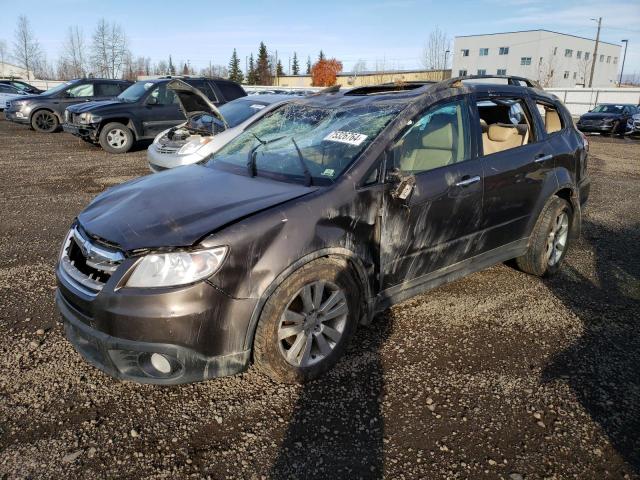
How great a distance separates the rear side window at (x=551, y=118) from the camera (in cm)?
469

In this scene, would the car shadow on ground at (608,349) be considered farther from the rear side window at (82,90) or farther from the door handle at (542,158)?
the rear side window at (82,90)

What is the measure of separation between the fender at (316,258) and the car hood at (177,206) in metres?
0.36

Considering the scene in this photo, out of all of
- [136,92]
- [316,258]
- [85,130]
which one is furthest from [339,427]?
[136,92]

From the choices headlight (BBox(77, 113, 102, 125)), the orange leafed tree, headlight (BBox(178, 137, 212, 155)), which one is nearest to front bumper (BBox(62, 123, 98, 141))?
headlight (BBox(77, 113, 102, 125))

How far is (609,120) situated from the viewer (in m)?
21.1

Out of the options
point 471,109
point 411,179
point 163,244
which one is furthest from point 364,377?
point 471,109

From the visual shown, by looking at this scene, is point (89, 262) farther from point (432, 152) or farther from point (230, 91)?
point (230, 91)

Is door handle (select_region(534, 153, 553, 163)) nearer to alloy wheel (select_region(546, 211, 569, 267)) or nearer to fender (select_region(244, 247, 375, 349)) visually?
alloy wheel (select_region(546, 211, 569, 267))

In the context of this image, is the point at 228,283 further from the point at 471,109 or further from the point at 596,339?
the point at 596,339

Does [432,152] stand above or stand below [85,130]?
above

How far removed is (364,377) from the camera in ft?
10.0

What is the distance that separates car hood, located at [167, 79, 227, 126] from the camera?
267 inches

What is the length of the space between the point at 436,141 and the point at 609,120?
21376mm

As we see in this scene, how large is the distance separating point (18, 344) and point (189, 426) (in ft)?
5.24
